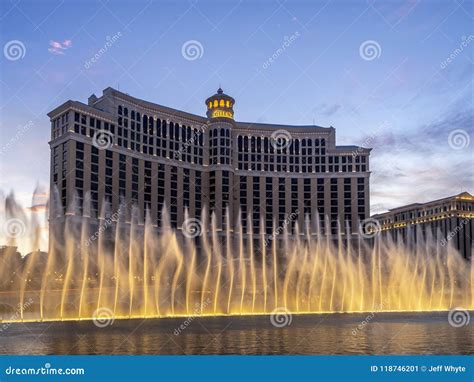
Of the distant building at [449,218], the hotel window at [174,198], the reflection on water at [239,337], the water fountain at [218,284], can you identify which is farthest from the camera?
the distant building at [449,218]

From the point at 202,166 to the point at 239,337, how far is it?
88.8 m

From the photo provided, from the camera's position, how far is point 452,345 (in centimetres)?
2553

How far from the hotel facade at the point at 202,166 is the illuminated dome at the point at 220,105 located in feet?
0.68

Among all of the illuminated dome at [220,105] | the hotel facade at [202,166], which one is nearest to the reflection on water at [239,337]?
the hotel facade at [202,166]

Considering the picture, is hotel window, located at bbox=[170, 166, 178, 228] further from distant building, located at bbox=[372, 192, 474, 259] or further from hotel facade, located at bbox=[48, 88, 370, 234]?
distant building, located at bbox=[372, 192, 474, 259]

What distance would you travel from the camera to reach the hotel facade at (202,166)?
93.9 metres

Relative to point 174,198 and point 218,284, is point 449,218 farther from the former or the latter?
point 218,284

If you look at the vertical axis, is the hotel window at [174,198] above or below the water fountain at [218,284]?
above

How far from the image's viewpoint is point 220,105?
11944 cm

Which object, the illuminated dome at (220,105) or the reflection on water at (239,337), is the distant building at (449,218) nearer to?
the illuminated dome at (220,105)

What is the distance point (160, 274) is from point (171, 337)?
17775 millimetres

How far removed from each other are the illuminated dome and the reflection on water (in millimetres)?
84735

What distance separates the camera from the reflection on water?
24.0 meters

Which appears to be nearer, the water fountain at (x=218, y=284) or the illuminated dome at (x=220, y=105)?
the water fountain at (x=218, y=284)
